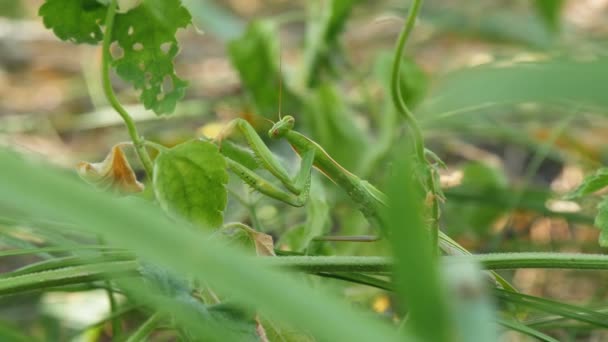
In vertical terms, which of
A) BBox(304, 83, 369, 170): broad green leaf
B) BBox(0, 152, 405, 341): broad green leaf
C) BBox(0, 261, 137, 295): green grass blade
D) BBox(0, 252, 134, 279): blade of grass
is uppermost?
BBox(304, 83, 369, 170): broad green leaf

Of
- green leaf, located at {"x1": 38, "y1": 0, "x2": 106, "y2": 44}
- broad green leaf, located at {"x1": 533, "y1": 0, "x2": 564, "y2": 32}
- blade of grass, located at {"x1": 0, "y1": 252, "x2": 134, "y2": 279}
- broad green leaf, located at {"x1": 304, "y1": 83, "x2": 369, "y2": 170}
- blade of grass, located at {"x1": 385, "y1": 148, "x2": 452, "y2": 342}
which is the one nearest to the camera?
blade of grass, located at {"x1": 385, "y1": 148, "x2": 452, "y2": 342}

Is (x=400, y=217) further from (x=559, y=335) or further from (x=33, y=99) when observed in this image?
(x=33, y=99)

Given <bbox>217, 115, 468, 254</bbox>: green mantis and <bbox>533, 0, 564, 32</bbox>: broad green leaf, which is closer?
<bbox>217, 115, 468, 254</bbox>: green mantis

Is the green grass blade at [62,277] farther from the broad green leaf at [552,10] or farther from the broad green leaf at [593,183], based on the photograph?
the broad green leaf at [552,10]

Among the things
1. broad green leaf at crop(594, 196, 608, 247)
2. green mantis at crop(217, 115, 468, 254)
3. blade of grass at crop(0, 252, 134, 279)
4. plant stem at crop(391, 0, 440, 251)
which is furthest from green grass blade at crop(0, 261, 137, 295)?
broad green leaf at crop(594, 196, 608, 247)

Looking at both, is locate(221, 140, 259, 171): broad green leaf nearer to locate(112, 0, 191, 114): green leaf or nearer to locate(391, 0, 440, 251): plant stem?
locate(112, 0, 191, 114): green leaf

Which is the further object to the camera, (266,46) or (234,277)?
(266,46)

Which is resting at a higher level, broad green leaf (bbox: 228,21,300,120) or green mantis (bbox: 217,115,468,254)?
broad green leaf (bbox: 228,21,300,120)

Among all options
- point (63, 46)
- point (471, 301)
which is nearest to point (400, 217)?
point (471, 301)
